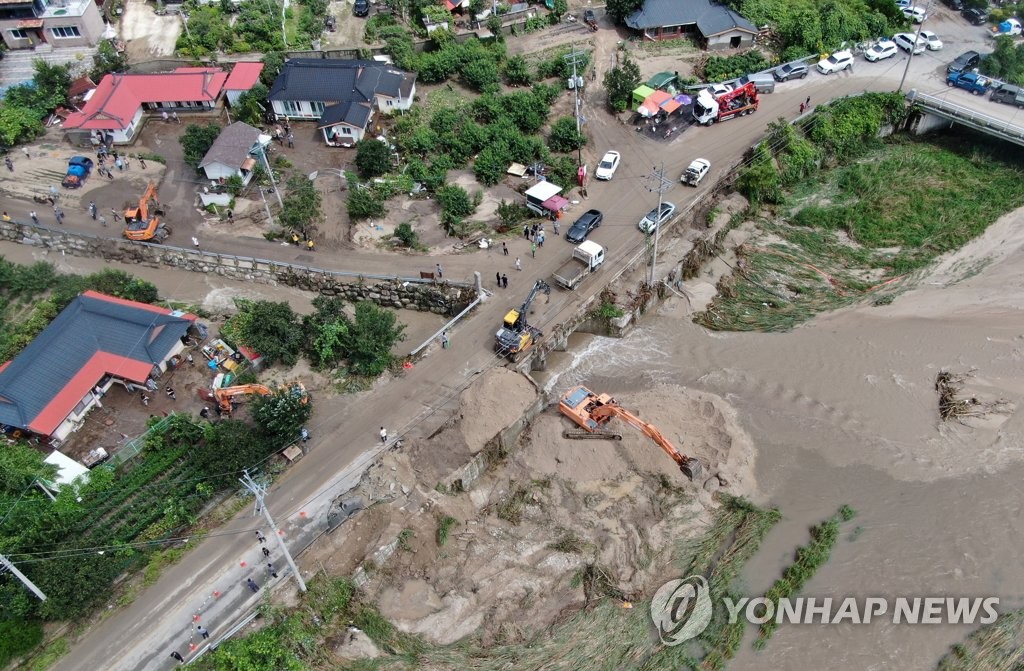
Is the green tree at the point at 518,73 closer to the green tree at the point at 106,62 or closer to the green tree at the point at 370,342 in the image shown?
the green tree at the point at 370,342

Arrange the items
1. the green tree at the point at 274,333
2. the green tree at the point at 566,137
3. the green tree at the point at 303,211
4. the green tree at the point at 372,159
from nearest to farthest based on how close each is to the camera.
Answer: the green tree at the point at 274,333
the green tree at the point at 303,211
the green tree at the point at 372,159
the green tree at the point at 566,137

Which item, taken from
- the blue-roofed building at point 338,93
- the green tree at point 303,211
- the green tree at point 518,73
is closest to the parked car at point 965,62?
the green tree at point 518,73

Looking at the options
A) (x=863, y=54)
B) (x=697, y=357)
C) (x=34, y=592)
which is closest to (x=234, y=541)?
(x=34, y=592)

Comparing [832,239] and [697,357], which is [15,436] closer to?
[697,357]

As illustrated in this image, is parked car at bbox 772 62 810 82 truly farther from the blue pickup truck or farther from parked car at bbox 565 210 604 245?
parked car at bbox 565 210 604 245

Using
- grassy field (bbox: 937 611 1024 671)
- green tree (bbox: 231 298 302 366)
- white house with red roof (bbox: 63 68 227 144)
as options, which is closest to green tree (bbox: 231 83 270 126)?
white house with red roof (bbox: 63 68 227 144)

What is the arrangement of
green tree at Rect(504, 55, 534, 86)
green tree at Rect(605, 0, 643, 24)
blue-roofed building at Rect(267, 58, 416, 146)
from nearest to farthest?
blue-roofed building at Rect(267, 58, 416, 146)
green tree at Rect(504, 55, 534, 86)
green tree at Rect(605, 0, 643, 24)
